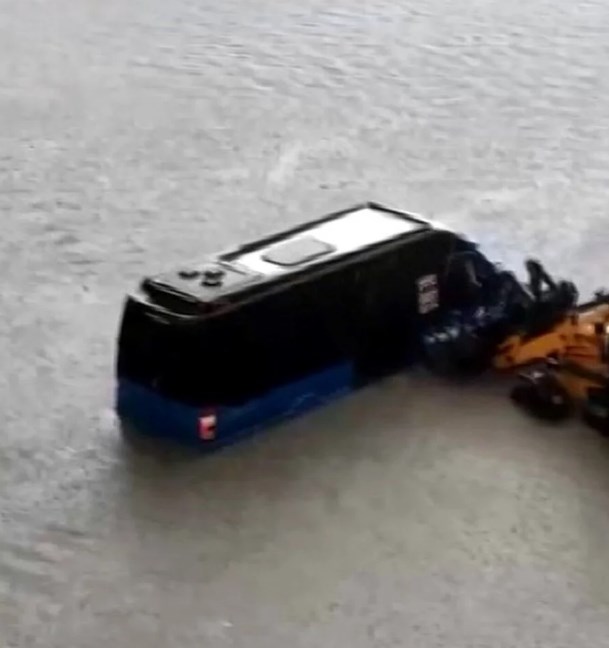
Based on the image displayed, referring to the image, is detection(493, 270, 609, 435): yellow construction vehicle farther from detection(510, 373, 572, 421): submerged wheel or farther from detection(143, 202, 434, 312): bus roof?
detection(143, 202, 434, 312): bus roof

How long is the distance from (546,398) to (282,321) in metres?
0.27

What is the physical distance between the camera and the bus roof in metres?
1.48

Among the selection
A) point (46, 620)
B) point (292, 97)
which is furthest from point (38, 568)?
point (292, 97)

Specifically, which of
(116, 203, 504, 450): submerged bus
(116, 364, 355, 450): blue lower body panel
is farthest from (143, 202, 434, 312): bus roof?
(116, 364, 355, 450): blue lower body panel

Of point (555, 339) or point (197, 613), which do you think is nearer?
point (197, 613)

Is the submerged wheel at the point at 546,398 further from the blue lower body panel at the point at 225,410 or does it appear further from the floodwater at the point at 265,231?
the blue lower body panel at the point at 225,410

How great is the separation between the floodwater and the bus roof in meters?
0.15

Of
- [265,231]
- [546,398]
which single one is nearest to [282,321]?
[546,398]

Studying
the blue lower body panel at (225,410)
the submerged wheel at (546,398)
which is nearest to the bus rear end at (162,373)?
the blue lower body panel at (225,410)

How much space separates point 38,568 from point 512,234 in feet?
2.79

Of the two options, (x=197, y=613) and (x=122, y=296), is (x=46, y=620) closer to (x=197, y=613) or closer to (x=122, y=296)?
(x=197, y=613)

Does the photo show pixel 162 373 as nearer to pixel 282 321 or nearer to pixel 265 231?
pixel 282 321

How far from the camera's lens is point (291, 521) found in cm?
137

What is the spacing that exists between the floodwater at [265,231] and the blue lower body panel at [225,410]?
19mm
